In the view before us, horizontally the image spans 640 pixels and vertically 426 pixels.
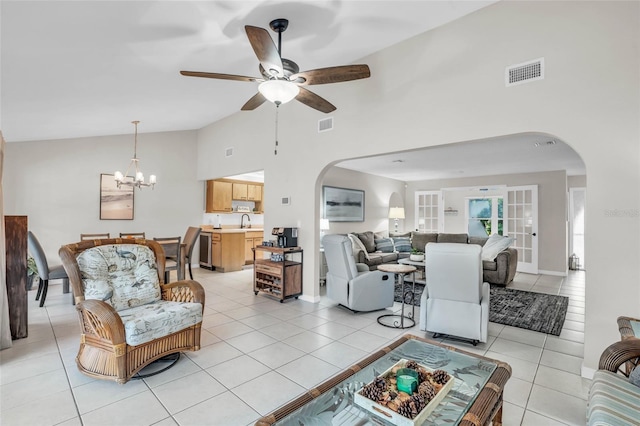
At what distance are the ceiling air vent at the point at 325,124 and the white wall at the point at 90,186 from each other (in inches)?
A: 163

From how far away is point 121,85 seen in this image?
383 centimetres

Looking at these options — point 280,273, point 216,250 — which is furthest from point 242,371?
point 216,250

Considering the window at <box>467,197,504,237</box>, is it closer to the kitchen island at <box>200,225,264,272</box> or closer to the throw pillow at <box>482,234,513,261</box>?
the throw pillow at <box>482,234,513,261</box>

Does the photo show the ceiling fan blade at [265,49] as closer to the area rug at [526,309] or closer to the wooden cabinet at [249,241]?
the area rug at [526,309]

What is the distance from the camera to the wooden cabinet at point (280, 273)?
468 centimetres

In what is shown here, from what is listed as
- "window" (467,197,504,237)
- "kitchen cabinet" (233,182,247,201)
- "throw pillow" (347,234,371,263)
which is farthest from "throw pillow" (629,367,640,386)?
"kitchen cabinet" (233,182,247,201)

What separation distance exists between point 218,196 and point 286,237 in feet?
11.0

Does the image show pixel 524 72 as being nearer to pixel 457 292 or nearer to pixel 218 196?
pixel 457 292

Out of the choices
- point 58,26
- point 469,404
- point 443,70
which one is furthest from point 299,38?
point 469,404

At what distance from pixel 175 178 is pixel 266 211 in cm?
300

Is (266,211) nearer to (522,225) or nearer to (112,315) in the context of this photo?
(112,315)

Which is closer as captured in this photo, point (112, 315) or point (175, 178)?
point (112, 315)

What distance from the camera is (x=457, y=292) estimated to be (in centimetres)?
315

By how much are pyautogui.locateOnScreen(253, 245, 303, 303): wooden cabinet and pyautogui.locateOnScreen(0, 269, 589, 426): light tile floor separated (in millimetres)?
510
